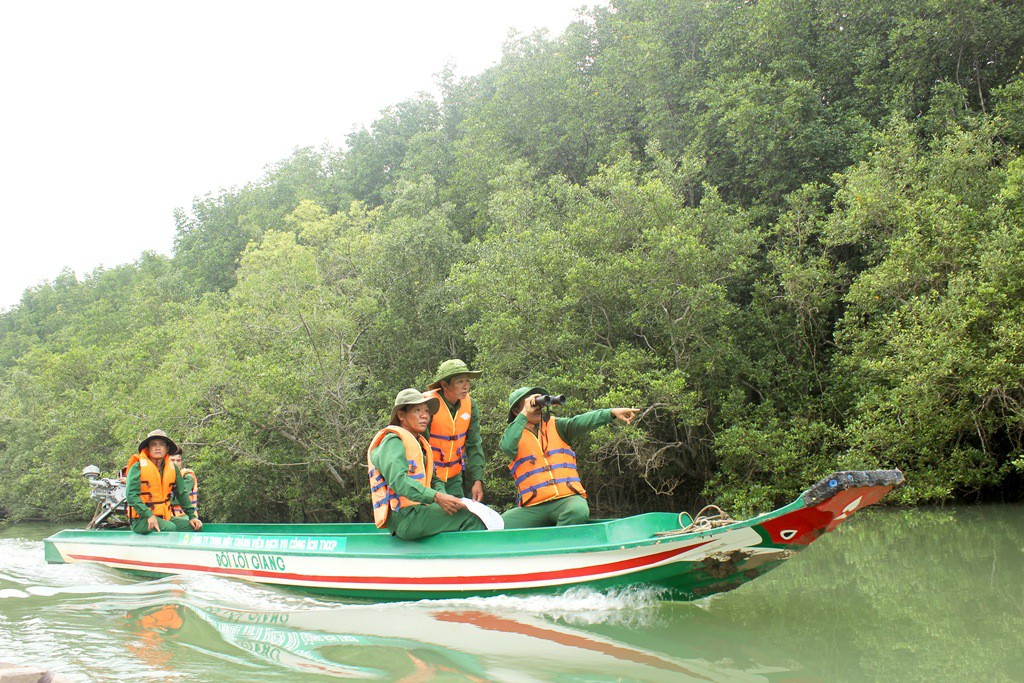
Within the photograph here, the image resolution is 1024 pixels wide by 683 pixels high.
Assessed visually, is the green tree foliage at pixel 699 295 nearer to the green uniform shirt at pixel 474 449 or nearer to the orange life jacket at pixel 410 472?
the green uniform shirt at pixel 474 449

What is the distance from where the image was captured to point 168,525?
902cm

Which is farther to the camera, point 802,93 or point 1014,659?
point 802,93

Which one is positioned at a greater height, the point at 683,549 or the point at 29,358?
the point at 29,358

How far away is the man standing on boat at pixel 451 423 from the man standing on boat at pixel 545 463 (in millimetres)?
630

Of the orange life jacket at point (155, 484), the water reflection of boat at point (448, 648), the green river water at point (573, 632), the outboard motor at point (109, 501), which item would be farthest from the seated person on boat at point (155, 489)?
the water reflection of boat at point (448, 648)

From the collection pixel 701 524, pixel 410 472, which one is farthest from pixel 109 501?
pixel 701 524

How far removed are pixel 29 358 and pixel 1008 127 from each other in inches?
1396

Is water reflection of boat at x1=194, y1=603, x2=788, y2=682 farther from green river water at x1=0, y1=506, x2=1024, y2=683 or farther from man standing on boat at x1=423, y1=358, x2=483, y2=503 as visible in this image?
man standing on boat at x1=423, y1=358, x2=483, y2=503

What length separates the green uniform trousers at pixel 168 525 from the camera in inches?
348

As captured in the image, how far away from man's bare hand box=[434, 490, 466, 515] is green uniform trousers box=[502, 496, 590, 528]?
1.91ft

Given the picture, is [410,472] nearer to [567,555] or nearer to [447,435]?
[447,435]

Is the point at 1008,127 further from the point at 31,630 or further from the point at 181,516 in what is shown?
the point at 31,630

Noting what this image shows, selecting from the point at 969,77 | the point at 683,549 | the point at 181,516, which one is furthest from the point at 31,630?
the point at 969,77

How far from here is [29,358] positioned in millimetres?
32812
